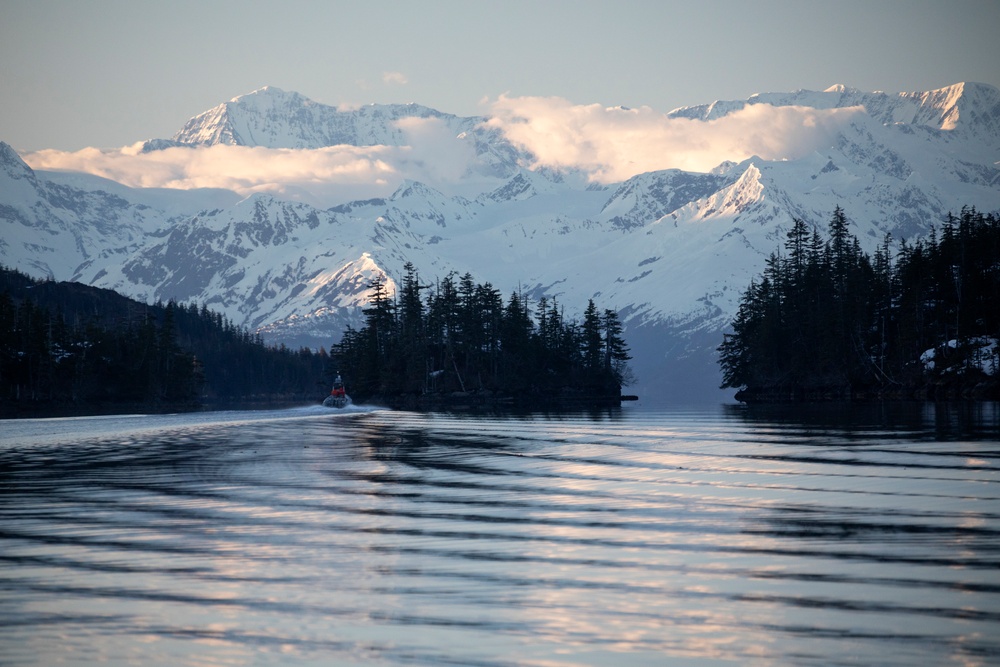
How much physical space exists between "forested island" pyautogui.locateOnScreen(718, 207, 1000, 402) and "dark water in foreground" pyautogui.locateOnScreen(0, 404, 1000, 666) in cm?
9899

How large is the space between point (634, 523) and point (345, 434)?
54.2m

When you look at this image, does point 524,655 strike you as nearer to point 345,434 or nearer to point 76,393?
point 345,434

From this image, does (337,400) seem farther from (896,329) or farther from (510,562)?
(510,562)

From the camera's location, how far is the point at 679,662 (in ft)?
59.5

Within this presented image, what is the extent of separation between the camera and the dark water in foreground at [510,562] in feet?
62.9

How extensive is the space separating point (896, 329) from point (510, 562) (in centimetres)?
15700

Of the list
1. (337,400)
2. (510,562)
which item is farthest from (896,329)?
(510,562)

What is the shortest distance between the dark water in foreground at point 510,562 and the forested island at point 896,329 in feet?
325

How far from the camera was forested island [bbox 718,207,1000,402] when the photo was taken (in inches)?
5635

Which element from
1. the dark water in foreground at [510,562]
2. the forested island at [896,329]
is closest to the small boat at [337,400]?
the forested island at [896,329]

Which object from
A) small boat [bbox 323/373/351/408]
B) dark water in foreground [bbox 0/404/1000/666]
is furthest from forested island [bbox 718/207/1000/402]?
dark water in foreground [bbox 0/404/1000/666]

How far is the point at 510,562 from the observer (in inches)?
1024

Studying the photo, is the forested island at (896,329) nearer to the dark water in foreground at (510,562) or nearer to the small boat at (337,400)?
the small boat at (337,400)

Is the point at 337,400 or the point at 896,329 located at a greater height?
the point at 896,329
